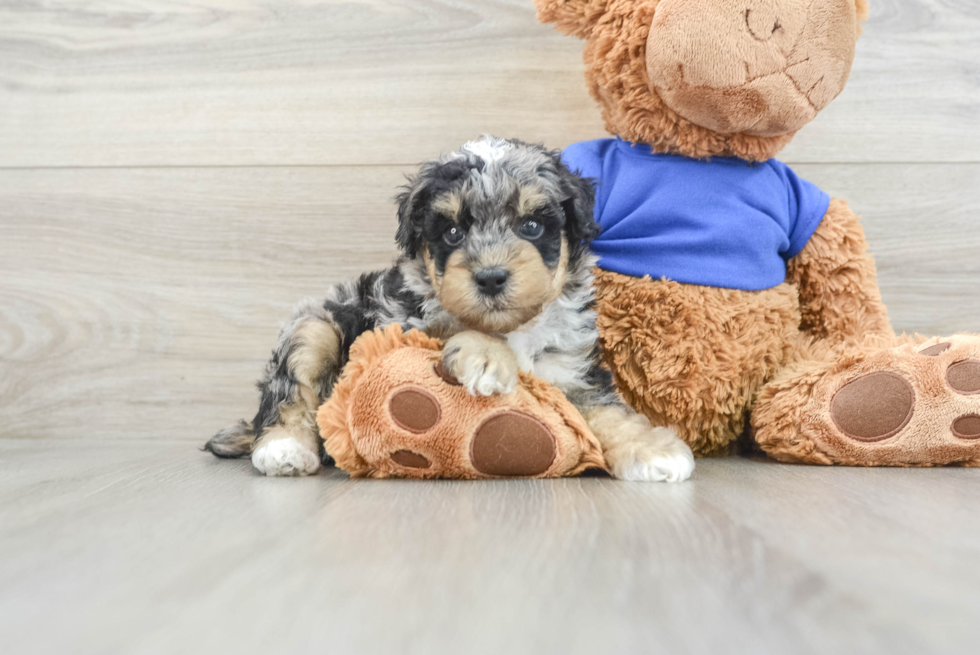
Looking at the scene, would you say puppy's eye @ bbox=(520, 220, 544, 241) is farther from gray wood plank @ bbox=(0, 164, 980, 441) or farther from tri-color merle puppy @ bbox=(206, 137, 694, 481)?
gray wood plank @ bbox=(0, 164, 980, 441)

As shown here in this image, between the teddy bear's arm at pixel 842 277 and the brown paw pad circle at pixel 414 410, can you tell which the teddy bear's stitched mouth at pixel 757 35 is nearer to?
the teddy bear's arm at pixel 842 277

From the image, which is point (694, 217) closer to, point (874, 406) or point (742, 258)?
point (742, 258)

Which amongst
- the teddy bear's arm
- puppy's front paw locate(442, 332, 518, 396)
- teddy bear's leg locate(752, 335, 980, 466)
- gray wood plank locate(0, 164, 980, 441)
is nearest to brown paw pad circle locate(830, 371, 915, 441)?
teddy bear's leg locate(752, 335, 980, 466)

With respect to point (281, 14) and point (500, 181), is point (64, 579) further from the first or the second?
point (281, 14)

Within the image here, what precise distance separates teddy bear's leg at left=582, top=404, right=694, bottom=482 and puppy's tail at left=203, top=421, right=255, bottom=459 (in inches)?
31.1

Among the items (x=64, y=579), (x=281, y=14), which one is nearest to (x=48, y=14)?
(x=281, y=14)

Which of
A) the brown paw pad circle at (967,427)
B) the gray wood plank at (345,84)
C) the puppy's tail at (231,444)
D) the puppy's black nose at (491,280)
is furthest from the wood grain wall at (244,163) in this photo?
the puppy's black nose at (491,280)

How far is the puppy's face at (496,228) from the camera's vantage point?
49.0 inches

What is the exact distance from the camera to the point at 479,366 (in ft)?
3.94

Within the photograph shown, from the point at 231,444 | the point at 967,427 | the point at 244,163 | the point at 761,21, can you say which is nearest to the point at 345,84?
the point at 244,163

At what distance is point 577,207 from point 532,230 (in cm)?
11

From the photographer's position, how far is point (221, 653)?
1.83ft

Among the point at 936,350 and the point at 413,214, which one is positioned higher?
the point at 413,214

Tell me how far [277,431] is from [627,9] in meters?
1.09
